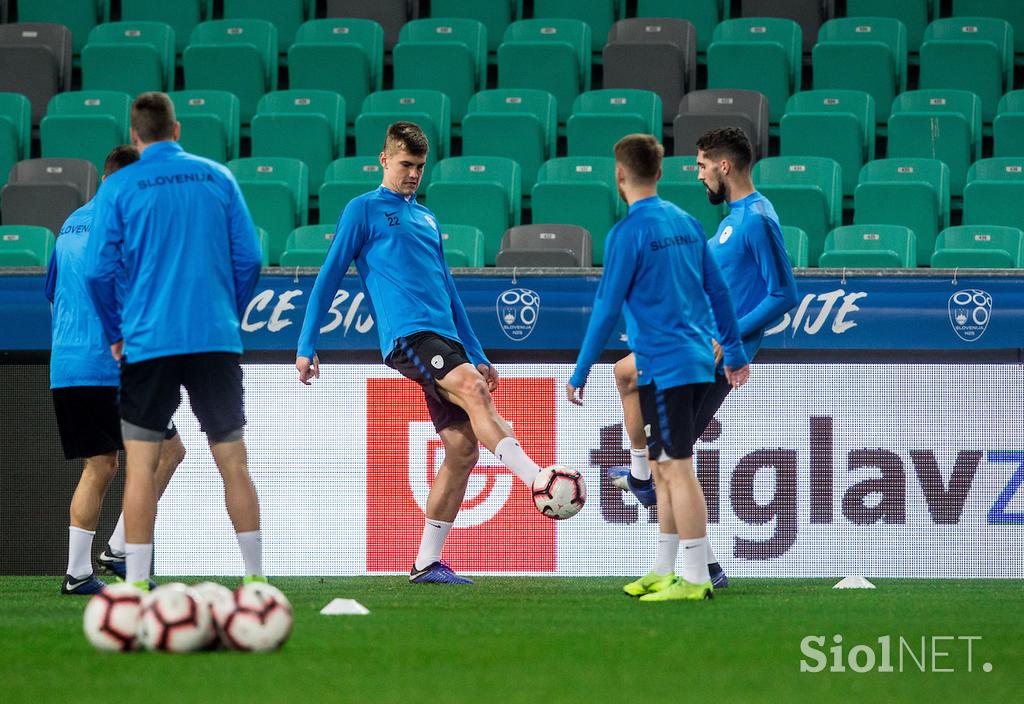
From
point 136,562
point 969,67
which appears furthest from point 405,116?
point 136,562

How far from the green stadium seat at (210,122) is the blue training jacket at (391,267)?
4.97 m

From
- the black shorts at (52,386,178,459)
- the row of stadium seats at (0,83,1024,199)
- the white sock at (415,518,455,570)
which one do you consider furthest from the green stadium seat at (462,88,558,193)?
the black shorts at (52,386,178,459)

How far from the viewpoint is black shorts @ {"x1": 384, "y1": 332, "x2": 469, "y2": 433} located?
636 centimetres

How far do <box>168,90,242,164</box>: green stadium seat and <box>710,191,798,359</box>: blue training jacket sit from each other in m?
5.82

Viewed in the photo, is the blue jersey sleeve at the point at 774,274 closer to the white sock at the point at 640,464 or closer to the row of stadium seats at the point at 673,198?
the white sock at the point at 640,464

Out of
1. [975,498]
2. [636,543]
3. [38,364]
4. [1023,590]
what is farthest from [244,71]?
[1023,590]

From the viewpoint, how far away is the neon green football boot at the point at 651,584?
6.03 meters

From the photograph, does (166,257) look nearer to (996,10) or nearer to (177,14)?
(177,14)

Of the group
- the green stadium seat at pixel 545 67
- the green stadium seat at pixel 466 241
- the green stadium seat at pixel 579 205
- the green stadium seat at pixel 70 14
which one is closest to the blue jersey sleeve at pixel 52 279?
the green stadium seat at pixel 466 241

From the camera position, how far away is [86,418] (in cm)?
654

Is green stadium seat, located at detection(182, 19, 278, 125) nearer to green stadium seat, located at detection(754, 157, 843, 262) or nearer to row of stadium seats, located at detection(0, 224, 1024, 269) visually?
row of stadium seats, located at detection(0, 224, 1024, 269)

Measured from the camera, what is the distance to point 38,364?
26.5ft

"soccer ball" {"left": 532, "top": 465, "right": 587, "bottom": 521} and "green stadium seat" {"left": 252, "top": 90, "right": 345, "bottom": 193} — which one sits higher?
"green stadium seat" {"left": 252, "top": 90, "right": 345, "bottom": 193}

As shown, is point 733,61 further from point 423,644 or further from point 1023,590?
point 423,644
